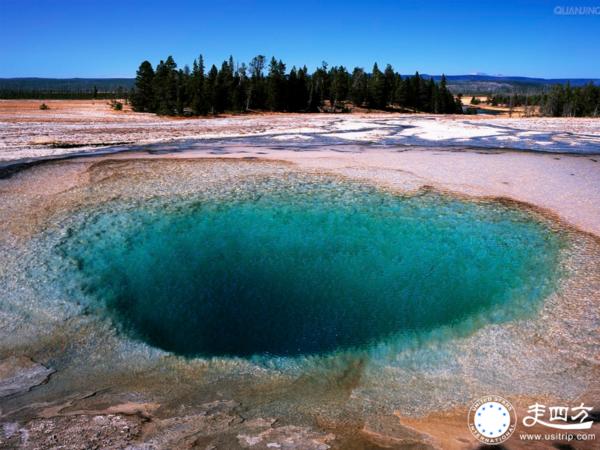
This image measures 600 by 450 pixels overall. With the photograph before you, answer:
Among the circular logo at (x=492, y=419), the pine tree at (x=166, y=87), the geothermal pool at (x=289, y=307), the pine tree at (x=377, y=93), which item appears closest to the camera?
the circular logo at (x=492, y=419)

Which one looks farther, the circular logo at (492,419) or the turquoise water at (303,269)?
the turquoise water at (303,269)

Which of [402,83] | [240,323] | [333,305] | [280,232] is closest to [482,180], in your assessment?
[280,232]

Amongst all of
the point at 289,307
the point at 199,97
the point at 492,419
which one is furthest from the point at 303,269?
the point at 199,97

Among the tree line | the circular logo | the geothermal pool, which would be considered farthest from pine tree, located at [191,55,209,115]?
the circular logo

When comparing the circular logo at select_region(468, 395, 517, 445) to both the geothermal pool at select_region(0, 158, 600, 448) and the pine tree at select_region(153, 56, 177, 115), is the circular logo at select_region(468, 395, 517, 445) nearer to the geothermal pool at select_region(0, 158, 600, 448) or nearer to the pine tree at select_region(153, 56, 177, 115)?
the geothermal pool at select_region(0, 158, 600, 448)

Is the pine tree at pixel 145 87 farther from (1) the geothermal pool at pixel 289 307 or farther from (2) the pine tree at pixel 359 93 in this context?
(1) the geothermal pool at pixel 289 307

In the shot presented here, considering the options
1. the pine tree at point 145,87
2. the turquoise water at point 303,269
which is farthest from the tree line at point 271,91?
the turquoise water at point 303,269
